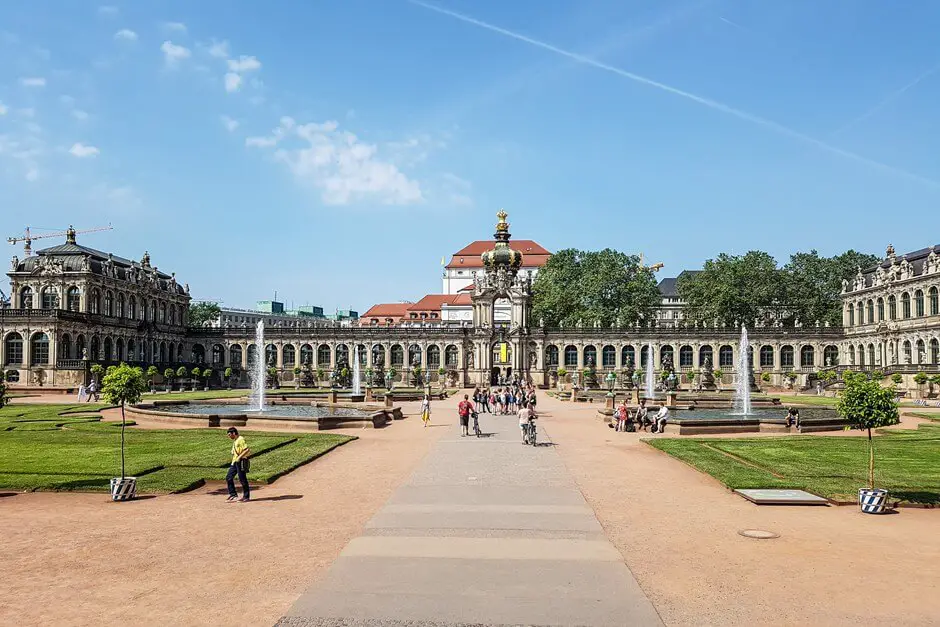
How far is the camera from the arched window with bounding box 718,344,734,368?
101 meters

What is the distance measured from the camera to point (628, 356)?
103500 mm

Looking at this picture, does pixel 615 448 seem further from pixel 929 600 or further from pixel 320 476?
pixel 929 600

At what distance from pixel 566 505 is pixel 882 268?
8936 cm

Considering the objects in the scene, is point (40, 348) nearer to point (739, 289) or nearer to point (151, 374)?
point (151, 374)

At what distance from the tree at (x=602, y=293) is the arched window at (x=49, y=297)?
68878 mm

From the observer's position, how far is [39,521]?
638 inches

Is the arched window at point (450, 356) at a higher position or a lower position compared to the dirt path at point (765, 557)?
higher

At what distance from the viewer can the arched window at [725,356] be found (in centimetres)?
10144

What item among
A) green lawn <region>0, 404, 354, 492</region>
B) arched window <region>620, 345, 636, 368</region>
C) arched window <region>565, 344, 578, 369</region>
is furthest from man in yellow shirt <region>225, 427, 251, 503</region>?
arched window <region>620, 345, 636, 368</region>

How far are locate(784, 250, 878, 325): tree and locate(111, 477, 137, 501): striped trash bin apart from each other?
347ft

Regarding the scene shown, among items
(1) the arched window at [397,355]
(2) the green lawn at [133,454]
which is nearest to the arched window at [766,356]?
(1) the arched window at [397,355]

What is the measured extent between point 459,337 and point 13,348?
186 feet

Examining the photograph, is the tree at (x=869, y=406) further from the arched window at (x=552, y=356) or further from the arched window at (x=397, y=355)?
the arched window at (x=397, y=355)

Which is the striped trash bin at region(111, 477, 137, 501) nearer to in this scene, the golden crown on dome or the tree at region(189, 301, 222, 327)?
the golden crown on dome
